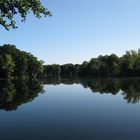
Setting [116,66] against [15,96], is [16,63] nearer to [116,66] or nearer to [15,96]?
[116,66]

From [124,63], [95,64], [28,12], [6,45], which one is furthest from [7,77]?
[28,12]

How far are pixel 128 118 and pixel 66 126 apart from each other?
473 centimetres

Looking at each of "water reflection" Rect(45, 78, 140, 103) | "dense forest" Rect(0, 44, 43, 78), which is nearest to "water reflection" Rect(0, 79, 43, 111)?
"water reflection" Rect(45, 78, 140, 103)

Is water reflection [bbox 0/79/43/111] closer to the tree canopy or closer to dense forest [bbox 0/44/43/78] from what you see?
the tree canopy

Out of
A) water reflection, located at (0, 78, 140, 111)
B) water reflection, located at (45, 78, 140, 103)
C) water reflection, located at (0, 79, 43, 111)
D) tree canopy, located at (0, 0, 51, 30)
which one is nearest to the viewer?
tree canopy, located at (0, 0, 51, 30)

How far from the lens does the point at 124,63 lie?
419ft

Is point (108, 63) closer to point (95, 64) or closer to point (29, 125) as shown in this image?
point (95, 64)

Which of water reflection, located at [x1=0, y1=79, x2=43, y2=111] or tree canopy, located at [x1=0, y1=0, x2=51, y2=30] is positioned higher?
tree canopy, located at [x1=0, y1=0, x2=51, y2=30]

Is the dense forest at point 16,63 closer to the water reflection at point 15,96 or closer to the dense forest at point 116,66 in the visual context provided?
the dense forest at point 116,66

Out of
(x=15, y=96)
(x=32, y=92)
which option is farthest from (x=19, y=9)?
(x=32, y=92)

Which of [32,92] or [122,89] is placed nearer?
[122,89]

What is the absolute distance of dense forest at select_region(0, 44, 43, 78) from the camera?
117688 mm

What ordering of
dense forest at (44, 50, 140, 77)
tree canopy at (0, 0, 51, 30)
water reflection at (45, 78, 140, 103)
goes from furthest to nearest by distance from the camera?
dense forest at (44, 50, 140, 77)
water reflection at (45, 78, 140, 103)
tree canopy at (0, 0, 51, 30)

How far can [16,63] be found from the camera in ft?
437
